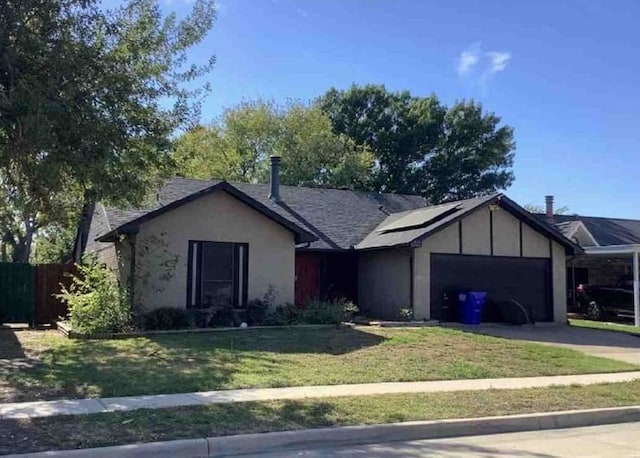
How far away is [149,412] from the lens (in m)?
8.01

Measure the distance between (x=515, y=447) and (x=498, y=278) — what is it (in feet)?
46.2

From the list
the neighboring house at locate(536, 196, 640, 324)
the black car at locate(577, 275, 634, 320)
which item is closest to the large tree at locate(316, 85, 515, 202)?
the neighboring house at locate(536, 196, 640, 324)

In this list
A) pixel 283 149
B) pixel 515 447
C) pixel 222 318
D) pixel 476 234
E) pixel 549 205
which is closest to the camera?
pixel 515 447

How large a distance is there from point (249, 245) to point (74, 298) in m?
5.00

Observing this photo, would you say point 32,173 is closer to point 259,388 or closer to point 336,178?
point 259,388

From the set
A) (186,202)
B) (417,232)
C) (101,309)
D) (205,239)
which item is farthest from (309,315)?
(101,309)

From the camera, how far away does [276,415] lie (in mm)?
8086

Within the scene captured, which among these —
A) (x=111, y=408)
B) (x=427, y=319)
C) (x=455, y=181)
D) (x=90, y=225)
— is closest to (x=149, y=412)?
(x=111, y=408)

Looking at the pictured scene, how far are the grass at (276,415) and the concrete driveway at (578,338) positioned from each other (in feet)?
17.3

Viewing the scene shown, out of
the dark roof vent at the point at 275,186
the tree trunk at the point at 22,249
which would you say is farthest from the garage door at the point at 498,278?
the tree trunk at the point at 22,249

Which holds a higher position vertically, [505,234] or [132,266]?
[505,234]

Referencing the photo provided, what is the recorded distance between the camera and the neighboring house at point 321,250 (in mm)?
17656

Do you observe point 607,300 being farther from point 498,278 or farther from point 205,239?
point 205,239

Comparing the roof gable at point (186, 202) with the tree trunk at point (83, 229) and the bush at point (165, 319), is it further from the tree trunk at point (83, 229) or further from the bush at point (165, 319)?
the tree trunk at point (83, 229)
